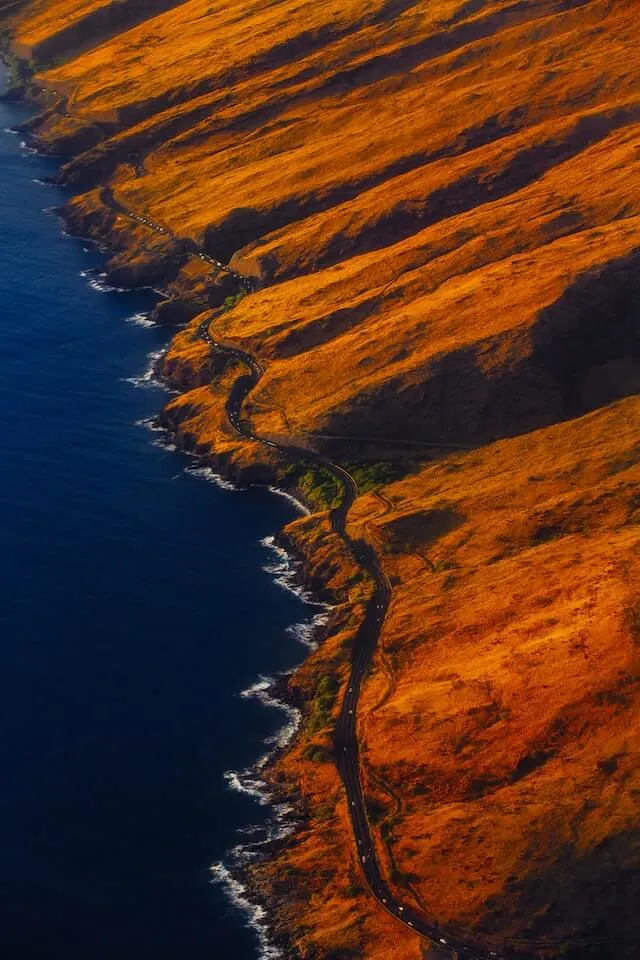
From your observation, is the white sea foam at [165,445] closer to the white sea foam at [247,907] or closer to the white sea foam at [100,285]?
the white sea foam at [100,285]

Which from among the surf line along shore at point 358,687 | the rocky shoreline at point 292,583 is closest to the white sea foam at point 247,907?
the rocky shoreline at point 292,583

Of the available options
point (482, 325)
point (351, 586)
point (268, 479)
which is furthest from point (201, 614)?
point (482, 325)

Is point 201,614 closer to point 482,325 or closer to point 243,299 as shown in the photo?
point 482,325

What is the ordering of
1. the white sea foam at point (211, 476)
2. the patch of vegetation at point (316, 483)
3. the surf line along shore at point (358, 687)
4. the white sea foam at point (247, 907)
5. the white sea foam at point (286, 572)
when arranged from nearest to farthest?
the surf line along shore at point (358, 687)
the white sea foam at point (247, 907)
the white sea foam at point (286, 572)
the patch of vegetation at point (316, 483)
the white sea foam at point (211, 476)

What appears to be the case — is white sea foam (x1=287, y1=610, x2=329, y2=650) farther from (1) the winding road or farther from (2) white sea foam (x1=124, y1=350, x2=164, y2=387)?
(2) white sea foam (x1=124, y1=350, x2=164, y2=387)

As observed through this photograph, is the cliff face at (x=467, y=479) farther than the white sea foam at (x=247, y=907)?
Yes
